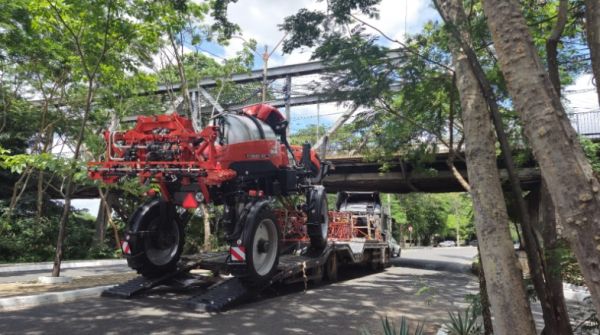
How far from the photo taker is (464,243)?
7300cm

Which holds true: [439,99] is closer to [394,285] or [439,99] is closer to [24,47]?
[394,285]

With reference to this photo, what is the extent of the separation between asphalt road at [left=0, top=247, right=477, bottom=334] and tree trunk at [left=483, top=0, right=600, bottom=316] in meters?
3.83

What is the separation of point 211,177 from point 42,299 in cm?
371

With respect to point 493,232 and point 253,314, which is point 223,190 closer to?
point 253,314

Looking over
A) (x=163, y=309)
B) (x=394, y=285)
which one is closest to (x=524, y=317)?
(x=163, y=309)

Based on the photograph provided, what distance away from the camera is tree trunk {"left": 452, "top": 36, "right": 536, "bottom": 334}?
3811 mm

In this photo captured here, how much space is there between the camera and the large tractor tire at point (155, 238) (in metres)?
8.64

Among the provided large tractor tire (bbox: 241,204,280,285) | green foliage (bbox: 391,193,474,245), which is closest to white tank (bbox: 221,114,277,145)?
large tractor tire (bbox: 241,204,280,285)

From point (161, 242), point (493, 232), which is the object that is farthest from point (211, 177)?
point (493, 232)

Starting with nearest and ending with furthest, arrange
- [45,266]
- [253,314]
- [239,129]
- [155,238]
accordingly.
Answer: [253,314] < [239,129] < [155,238] < [45,266]

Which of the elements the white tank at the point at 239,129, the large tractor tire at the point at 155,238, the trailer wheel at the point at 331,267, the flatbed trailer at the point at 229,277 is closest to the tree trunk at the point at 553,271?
the flatbed trailer at the point at 229,277

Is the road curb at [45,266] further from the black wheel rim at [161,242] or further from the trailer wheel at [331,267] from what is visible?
the trailer wheel at [331,267]

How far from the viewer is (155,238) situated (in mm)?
9211

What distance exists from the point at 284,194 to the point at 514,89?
23.9 ft
